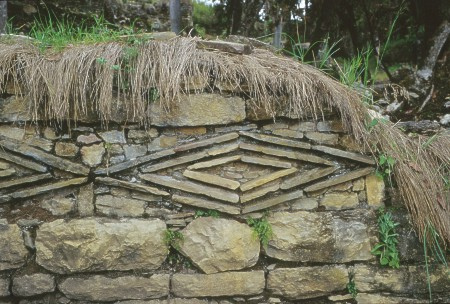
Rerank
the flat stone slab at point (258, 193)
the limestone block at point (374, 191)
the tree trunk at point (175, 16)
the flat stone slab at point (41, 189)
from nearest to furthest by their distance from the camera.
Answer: the flat stone slab at point (41, 189) → the flat stone slab at point (258, 193) → the limestone block at point (374, 191) → the tree trunk at point (175, 16)

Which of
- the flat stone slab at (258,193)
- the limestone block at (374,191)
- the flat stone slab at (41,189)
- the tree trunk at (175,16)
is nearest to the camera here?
the flat stone slab at (41,189)

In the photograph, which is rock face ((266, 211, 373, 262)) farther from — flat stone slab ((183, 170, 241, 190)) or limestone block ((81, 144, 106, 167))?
limestone block ((81, 144, 106, 167))

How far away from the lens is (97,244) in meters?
2.38

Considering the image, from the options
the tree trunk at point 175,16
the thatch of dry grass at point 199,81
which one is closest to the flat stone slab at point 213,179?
the thatch of dry grass at point 199,81

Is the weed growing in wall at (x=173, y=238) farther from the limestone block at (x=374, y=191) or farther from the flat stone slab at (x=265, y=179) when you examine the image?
the limestone block at (x=374, y=191)

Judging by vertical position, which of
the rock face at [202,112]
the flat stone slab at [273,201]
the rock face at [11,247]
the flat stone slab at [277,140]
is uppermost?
the rock face at [202,112]

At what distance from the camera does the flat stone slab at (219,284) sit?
2422 mm

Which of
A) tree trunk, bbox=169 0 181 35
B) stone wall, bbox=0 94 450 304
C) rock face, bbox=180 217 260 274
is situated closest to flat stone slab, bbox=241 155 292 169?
stone wall, bbox=0 94 450 304

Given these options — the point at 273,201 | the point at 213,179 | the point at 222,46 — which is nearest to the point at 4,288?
the point at 213,179

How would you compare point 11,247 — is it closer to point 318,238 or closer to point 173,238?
point 173,238

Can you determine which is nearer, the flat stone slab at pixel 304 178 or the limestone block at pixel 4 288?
the limestone block at pixel 4 288

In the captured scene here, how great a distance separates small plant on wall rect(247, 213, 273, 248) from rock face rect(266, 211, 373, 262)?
0.03m

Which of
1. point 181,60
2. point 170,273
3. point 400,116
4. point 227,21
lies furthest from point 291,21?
point 170,273

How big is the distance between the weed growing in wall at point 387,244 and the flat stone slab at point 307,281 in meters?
0.23
